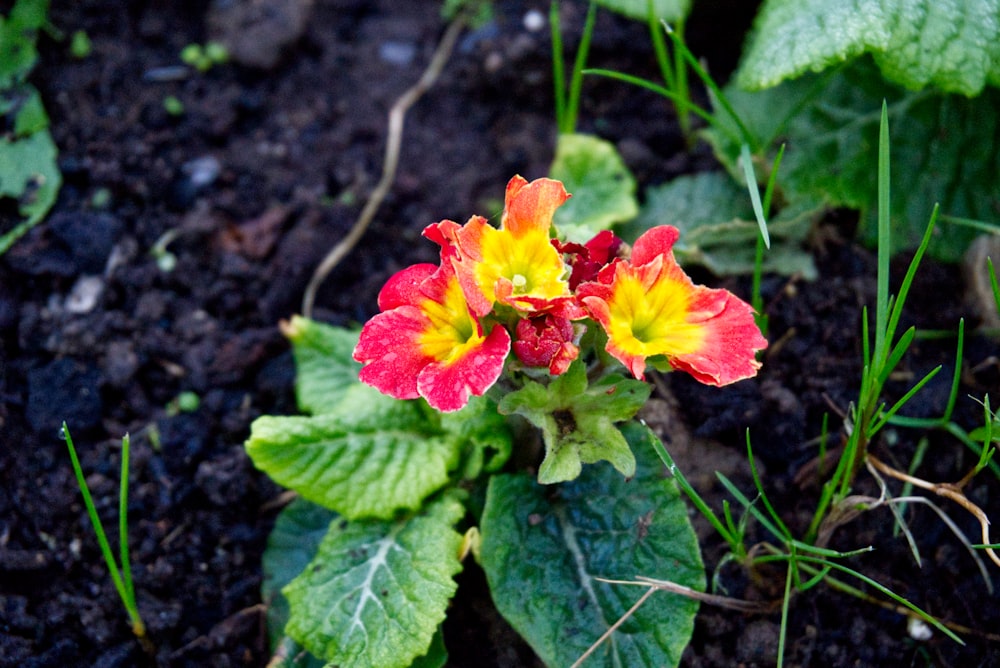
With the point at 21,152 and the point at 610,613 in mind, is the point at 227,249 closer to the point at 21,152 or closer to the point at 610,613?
the point at 21,152

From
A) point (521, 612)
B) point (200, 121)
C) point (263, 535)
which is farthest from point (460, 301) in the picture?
point (200, 121)

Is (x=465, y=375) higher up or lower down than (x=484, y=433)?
higher up

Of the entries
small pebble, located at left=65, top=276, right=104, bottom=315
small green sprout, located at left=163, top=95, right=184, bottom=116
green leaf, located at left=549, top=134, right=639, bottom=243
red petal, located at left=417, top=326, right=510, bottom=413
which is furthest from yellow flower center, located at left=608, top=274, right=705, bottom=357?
small green sprout, located at left=163, top=95, right=184, bottom=116

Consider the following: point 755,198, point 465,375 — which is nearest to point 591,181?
point 755,198

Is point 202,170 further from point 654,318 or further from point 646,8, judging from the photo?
point 654,318

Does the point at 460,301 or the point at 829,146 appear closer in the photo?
the point at 460,301
